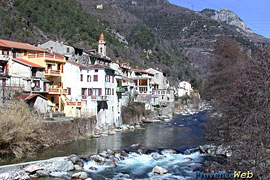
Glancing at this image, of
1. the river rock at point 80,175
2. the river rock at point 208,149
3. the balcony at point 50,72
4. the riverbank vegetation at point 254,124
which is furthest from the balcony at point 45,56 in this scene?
the riverbank vegetation at point 254,124

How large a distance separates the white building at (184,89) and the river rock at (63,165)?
87.2 m

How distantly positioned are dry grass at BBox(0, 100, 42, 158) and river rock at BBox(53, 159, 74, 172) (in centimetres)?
404

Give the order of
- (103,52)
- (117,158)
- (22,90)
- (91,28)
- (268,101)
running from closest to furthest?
(268,101)
(117,158)
(22,90)
(103,52)
(91,28)

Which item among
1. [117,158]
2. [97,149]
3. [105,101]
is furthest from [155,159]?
[105,101]

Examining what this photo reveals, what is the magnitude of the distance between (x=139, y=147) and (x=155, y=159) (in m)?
4.82

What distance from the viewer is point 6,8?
91125 millimetres

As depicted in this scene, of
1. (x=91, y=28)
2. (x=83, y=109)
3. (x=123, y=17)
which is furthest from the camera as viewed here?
(x=123, y=17)

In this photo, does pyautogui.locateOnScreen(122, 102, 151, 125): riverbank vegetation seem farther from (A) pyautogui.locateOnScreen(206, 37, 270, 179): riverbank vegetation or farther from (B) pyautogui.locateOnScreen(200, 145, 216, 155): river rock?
(A) pyautogui.locateOnScreen(206, 37, 270, 179): riverbank vegetation

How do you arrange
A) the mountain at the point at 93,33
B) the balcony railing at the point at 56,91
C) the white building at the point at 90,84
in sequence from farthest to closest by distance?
the mountain at the point at 93,33
the white building at the point at 90,84
the balcony railing at the point at 56,91

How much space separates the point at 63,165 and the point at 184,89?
92647 mm

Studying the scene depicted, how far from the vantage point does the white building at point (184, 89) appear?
4318 inches

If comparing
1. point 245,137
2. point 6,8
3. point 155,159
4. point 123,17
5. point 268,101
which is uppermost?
point 123,17

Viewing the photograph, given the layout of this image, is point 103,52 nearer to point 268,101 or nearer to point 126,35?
point 268,101

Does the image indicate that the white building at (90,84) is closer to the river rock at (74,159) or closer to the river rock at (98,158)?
the river rock at (98,158)
